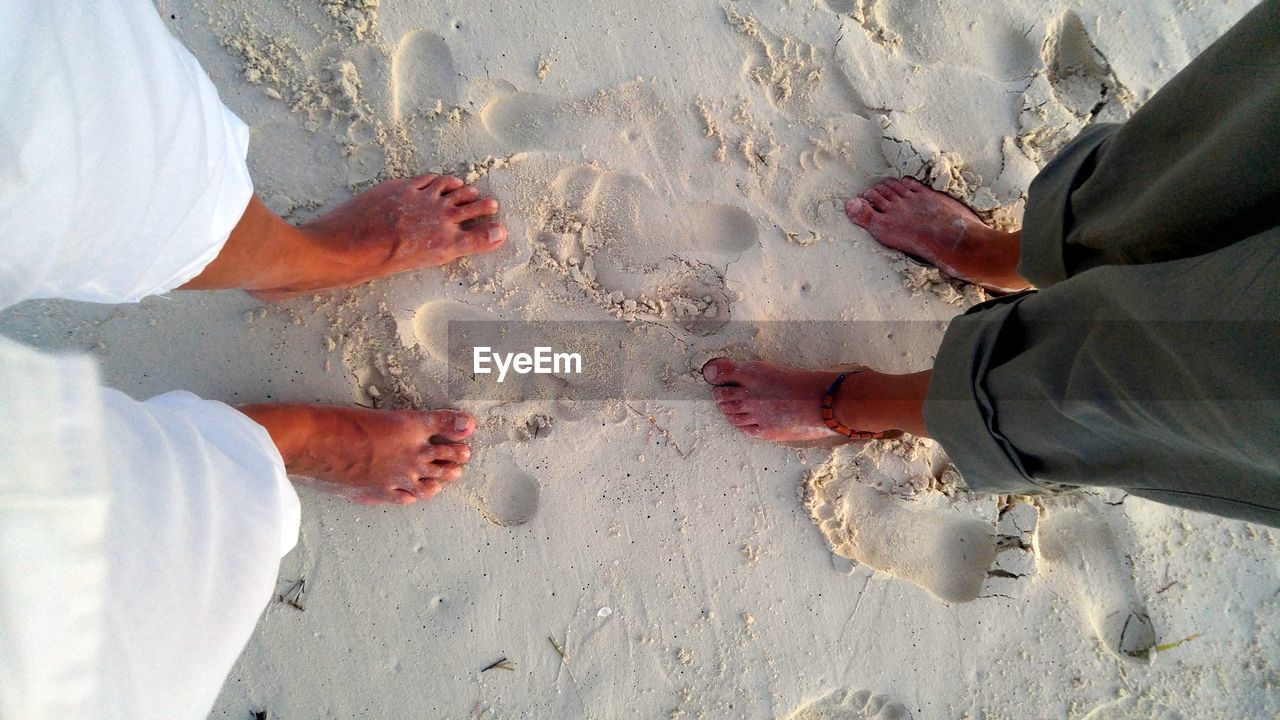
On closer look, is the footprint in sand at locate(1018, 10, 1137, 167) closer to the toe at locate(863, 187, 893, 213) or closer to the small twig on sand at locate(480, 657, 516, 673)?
the toe at locate(863, 187, 893, 213)

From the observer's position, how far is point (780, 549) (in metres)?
1.63

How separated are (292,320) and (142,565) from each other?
1.00 meters

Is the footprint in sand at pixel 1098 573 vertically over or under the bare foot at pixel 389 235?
under

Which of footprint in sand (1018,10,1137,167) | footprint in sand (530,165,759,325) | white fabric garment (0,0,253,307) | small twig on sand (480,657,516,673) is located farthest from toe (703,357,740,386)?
white fabric garment (0,0,253,307)

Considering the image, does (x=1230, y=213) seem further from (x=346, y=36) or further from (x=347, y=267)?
(x=346, y=36)

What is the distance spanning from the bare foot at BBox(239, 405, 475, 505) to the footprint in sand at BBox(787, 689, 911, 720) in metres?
1.05

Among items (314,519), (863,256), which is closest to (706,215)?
(863,256)

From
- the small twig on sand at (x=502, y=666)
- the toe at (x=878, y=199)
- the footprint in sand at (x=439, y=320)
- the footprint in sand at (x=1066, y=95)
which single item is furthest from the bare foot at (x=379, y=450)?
the footprint in sand at (x=1066, y=95)

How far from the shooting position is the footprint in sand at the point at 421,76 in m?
1.66

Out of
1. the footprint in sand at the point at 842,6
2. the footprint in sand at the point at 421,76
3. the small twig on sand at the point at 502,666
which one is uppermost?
the footprint in sand at the point at 842,6

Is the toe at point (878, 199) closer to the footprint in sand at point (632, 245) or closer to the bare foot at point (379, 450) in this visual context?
the footprint in sand at point (632, 245)

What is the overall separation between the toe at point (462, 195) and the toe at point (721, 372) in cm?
73

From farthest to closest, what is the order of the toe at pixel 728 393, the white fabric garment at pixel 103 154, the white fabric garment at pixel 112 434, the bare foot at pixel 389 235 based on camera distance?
the toe at pixel 728 393
the bare foot at pixel 389 235
the white fabric garment at pixel 103 154
the white fabric garment at pixel 112 434

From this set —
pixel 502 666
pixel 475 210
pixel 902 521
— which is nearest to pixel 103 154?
pixel 475 210
